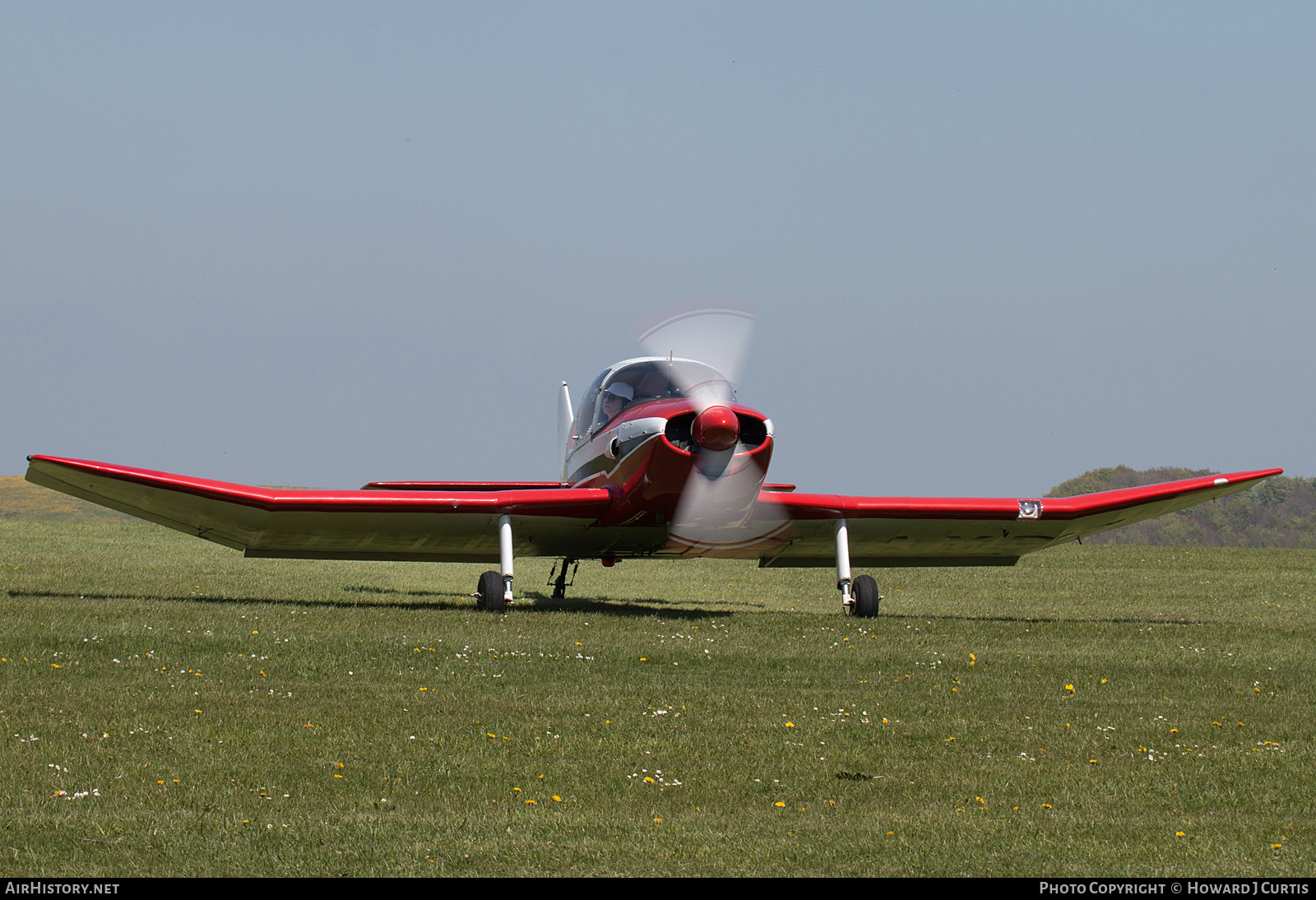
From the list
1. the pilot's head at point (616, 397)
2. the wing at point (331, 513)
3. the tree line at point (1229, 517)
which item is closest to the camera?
the wing at point (331, 513)

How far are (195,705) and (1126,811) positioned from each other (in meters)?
6.08

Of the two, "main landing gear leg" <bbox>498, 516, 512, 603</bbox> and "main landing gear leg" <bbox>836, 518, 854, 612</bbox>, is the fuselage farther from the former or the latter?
"main landing gear leg" <bbox>836, 518, 854, 612</bbox>

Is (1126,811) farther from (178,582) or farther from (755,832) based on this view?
(178,582)

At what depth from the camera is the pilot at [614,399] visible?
1606cm

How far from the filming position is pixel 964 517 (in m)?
17.3

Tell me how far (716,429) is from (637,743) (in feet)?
21.2

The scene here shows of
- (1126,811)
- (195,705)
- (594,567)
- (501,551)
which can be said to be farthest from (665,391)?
(594,567)

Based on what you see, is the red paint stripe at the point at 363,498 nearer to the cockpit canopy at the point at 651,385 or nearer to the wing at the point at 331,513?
the wing at the point at 331,513

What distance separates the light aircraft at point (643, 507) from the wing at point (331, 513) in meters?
0.03

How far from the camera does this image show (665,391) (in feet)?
51.1

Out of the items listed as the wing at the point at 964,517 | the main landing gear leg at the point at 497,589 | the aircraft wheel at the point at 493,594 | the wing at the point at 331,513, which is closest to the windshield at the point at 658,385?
the wing at the point at 331,513

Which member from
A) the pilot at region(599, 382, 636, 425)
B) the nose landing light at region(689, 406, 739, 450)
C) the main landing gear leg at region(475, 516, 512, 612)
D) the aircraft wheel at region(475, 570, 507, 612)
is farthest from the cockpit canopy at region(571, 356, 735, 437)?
the aircraft wheel at region(475, 570, 507, 612)

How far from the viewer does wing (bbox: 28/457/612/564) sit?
48.7ft

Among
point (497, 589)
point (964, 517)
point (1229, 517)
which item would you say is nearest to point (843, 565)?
point (964, 517)
